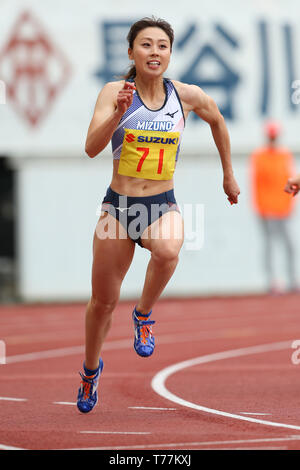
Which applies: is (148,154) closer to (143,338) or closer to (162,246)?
(162,246)

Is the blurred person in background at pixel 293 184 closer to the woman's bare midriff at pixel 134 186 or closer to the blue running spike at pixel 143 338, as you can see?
the woman's bare midriff at pixel 134 186

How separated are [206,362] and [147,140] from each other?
375 centimetres

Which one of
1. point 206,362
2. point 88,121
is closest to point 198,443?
point 206,362

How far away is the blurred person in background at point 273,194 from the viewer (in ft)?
59.0

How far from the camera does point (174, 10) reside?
18.8m

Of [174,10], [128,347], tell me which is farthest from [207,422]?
[174,10]

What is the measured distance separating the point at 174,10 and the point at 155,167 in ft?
40.2

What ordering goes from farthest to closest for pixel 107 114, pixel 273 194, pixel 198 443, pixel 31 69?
pixel 31 69 < pixel 273 194 < pixel 107 114 < pixel 198 443

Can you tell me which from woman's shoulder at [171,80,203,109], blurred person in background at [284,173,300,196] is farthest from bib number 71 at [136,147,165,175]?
blurred person in background at [284,173,300,196]

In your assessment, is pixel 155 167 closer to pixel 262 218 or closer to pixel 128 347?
pixel 128 347

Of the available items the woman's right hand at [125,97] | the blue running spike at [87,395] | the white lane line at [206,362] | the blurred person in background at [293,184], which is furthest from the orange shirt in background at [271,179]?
the woman's right hand at [125,97]

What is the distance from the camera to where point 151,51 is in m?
6.87

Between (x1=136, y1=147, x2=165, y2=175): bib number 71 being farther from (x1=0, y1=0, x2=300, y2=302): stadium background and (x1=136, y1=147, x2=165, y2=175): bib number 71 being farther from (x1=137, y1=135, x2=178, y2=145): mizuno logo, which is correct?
(x1=0, y1=0, x2=300, y2=302): stadium background

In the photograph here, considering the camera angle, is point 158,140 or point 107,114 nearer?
point 107,114
